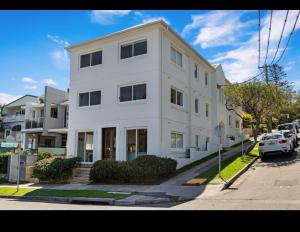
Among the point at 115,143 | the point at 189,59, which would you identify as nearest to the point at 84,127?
the point at 115,143

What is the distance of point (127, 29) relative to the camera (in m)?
20.8

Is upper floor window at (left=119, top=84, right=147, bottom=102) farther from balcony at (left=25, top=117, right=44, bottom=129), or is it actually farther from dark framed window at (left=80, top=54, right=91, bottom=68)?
balcony at (left=25, top=117, right=44, bottom=129)

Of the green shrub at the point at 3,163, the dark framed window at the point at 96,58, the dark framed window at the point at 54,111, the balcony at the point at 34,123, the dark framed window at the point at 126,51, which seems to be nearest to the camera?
the dark framed window at the point at 126,51

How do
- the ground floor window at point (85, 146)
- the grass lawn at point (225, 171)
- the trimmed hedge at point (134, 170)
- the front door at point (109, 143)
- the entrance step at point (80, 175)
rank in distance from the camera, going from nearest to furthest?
the grass lawn at point (225, 171) → the trimmed hedge at point (134, 170) → the entrance step at point (80, 175) → the front door at point (109, 143) → the ground floor window at point (85, 146)

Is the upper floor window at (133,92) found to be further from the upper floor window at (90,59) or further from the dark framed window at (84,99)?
the upper floor window at (90,59)

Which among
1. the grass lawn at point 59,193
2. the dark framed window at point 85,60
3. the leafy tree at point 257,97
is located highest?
the dark framed window at point 85,60

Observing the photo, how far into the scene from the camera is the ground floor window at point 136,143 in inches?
786

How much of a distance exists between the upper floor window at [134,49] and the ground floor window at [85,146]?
19.4 ft

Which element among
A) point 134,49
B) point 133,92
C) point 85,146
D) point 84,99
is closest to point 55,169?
point 85,146

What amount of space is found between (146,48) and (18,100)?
130 feet

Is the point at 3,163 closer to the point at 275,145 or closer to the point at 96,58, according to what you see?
the point at 96,58

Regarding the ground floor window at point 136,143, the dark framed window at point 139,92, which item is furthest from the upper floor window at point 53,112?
the dark framed window at point 139,92

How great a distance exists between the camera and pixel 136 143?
20109 millimetres
